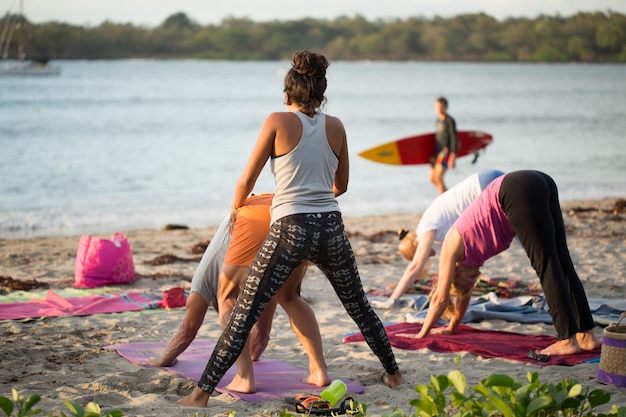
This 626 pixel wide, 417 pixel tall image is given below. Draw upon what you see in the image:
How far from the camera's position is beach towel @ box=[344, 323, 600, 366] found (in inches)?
205

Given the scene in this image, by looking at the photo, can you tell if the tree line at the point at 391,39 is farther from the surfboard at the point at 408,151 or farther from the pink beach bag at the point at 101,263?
the pink beach bag at the point at 101,263

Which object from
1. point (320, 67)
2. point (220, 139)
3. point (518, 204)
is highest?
point (320, 67)

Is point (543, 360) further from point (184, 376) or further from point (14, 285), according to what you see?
point (14, 285)

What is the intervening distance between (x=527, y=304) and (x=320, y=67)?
334 centimetres

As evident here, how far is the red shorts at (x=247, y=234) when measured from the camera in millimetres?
4406

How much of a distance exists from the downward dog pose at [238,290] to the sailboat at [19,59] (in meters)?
60.7

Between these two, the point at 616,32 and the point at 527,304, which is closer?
the point at 527,304

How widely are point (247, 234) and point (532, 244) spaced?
1.79m

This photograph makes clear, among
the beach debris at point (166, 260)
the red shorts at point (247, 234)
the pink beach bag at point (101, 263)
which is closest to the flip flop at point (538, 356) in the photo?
the red shorts at point (247, 234)

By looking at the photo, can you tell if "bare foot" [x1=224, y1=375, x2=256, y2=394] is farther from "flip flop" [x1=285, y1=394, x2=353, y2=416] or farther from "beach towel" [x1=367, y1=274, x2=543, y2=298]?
"beach towel" [x1=367, y1=274, x2=543, y2=298]

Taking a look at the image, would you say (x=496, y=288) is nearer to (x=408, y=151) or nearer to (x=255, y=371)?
(x=255, y=371)

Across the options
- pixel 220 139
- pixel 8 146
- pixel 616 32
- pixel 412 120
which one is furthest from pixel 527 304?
pixel 616 32

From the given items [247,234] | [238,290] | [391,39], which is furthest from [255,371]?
[391,39]

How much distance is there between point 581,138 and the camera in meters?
30.6
